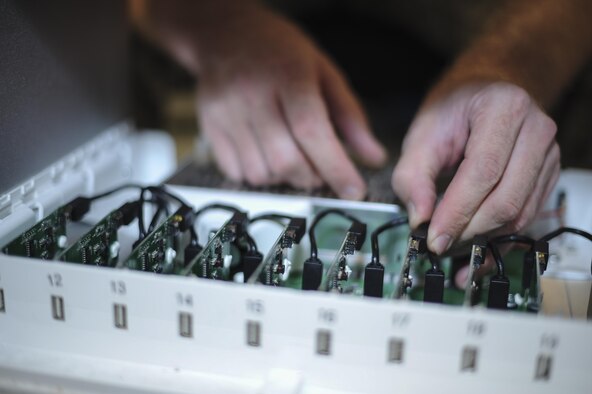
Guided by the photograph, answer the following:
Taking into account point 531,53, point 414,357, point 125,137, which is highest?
point 531,53

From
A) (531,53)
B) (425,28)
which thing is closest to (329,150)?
(531,53)

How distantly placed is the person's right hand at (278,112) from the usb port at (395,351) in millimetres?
344

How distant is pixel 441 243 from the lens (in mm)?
640

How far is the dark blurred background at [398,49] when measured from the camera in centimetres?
132

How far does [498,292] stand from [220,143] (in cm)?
49

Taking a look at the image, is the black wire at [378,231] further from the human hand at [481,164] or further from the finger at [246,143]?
the finger at [246,143]

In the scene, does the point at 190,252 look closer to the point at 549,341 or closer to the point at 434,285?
Result: the point at 434,285

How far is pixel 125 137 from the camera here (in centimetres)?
100

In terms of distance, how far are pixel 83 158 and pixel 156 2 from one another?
20.4 inches

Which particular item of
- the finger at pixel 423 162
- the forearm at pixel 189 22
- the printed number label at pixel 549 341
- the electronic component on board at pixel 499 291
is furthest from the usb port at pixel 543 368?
the forearm at pixel 189 22

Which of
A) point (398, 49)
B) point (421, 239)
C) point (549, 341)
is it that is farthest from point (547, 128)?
point (398, 49)

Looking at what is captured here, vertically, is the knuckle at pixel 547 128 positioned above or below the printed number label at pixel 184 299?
above

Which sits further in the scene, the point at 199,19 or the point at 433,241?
the point at 199,19

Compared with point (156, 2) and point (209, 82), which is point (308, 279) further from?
point (156, 2)
